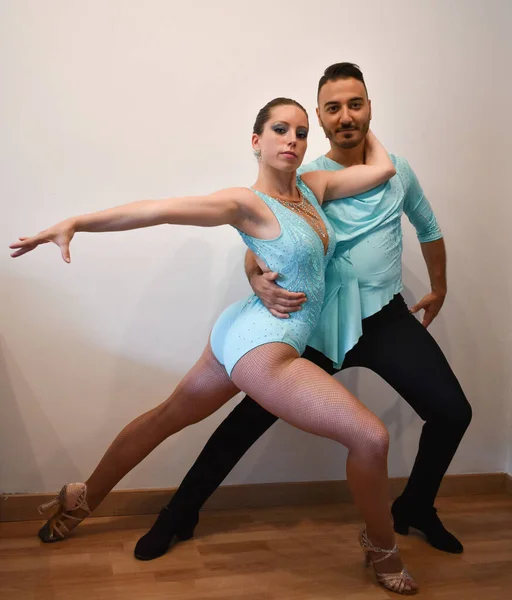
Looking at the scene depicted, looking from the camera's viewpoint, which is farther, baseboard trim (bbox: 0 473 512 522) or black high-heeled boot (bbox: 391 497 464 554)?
baseboard trim (bbox: 0 473 512 522)

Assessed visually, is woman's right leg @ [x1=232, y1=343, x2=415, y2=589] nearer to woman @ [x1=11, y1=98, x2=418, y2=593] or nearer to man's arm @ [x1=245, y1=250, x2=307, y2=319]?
woman @ [x1=11, y1=98, x2=418, y2=593]

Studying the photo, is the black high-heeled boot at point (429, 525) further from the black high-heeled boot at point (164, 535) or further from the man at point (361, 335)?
the black high-heeled boot at point (164, 535)

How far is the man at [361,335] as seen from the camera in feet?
6.98

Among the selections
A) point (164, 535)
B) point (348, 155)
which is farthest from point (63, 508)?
point (348, 155)

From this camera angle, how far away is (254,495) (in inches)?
106

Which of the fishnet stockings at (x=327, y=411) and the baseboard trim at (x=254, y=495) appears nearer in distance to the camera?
the fishnet stockings at (x=327, y=411)

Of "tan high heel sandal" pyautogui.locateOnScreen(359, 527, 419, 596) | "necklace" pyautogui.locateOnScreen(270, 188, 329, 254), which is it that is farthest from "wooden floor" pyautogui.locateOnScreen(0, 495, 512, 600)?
"necklace" pyautogui.locateOnScreen(270, 188, 329, 254)

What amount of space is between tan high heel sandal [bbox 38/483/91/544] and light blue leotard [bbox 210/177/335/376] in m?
0.71

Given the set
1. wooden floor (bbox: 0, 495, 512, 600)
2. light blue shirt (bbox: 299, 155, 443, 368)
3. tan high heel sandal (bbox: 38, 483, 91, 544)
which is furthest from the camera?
tan high heel sandal (bbox: 38, 483, 91, 544)

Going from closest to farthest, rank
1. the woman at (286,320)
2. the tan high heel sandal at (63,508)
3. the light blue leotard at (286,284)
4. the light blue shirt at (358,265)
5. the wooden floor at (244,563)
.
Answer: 1. the woman at (286,320)
2. the light blue leotard at (286,284)
3. the wooden floor at (244,563)
4. the light blue shirt at (358,265)
5. the tan high heel sandal at (63,508)

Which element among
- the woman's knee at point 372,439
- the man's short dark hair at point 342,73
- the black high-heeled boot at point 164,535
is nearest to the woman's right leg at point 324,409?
the woman's knee at point 372,439

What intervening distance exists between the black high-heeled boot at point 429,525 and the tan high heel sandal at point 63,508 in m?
1.06

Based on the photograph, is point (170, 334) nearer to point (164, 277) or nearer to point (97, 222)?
point (164, 277)

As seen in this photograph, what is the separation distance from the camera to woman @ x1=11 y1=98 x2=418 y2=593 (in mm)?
1764
